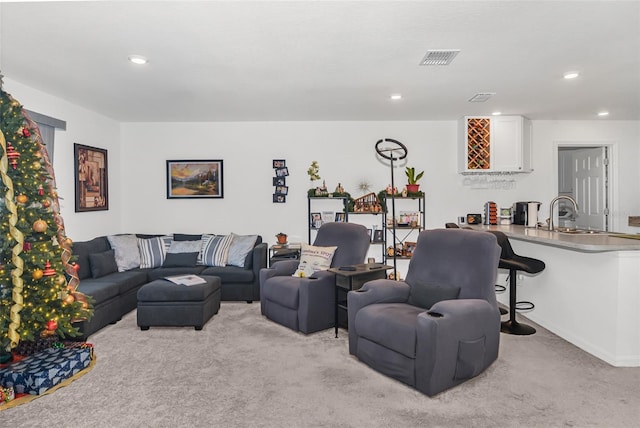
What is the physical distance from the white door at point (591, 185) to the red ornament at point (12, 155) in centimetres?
708

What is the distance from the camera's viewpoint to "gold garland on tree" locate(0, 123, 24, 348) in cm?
281

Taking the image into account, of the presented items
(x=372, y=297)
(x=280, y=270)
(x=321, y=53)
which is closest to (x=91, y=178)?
(x=280, y=270)

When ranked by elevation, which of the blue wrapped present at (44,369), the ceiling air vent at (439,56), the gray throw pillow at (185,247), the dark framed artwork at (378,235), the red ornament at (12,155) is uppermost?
the ceiling air vent at (439,56)

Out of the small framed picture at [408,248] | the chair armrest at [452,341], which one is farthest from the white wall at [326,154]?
the chair armrest at [452,341]

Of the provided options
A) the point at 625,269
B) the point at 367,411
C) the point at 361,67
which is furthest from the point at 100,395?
the point at 625,269

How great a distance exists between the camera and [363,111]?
5180 millimetres

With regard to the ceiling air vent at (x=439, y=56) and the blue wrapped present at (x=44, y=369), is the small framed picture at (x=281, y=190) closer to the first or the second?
the ceiling air vent at (x=439, y=56)

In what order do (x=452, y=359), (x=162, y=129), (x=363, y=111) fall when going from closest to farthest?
(x=452, y=359)
(x=363, y=111)
(x=162, y=129)

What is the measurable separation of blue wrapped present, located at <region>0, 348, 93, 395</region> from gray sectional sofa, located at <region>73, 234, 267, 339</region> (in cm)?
57

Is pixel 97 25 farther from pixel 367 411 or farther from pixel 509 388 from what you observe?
pixel 509 388

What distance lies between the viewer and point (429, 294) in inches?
120

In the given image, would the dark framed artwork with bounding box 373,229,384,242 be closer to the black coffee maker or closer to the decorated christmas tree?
the black coffee maker

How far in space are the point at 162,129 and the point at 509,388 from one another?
539cm

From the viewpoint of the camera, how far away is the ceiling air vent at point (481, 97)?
14.3ft
